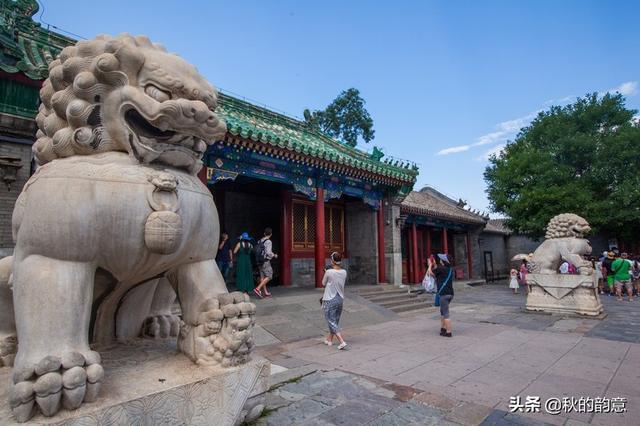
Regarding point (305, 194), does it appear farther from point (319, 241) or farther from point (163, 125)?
point (163, 125)

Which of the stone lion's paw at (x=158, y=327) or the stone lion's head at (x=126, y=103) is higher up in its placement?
the stone lion's head at (x=126, y=103)

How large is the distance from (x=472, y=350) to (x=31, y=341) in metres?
5.01

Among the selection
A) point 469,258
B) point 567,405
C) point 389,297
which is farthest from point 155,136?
point 469,258

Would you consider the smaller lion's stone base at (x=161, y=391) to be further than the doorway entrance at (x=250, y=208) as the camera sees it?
No

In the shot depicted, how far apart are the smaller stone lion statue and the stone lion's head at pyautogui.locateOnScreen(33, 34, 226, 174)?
889 centimetres

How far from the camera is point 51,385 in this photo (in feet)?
4.39

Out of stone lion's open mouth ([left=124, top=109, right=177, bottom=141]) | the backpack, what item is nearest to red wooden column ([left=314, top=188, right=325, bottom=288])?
the backpack

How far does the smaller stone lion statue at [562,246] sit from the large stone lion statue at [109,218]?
866cm

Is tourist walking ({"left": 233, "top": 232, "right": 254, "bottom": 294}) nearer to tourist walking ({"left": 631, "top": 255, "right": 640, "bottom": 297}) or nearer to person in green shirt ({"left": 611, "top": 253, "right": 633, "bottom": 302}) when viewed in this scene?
person in green shirt ({"left": 611, "top": 253, "right": 633, "bottom": 302})

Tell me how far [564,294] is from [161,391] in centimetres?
902

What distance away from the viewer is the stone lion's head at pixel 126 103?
174cm

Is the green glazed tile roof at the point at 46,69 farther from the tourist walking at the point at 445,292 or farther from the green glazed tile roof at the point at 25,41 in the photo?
the tourist walking at the point at 445,292

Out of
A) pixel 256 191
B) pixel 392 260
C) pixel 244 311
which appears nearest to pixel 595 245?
pixel 392 260

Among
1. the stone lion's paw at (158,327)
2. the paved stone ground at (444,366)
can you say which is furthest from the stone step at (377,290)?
the stone lion's paw at (158,327)
